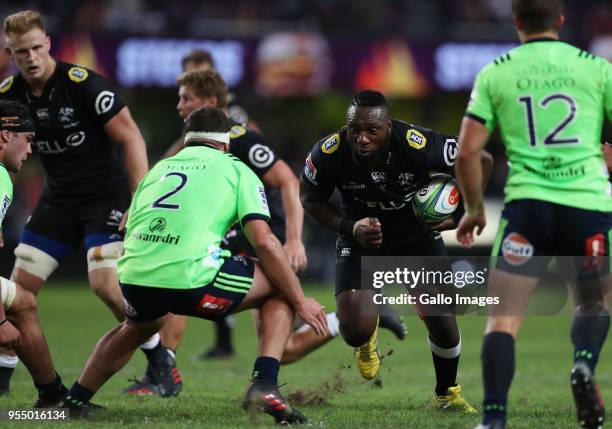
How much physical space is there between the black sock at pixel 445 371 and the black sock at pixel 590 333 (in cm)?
175

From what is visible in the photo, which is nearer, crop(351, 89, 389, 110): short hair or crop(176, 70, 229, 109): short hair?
crop(351, 89, 389, 110): short hair

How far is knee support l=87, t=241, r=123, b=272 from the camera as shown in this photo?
25.4 ft

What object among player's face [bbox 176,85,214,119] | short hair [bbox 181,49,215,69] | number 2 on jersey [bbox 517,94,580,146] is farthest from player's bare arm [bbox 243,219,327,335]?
short hair [bbox 181,49,215,69]

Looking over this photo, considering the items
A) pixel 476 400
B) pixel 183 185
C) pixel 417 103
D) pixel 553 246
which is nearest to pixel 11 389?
pixel 183 185

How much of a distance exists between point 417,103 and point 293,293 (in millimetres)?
19488

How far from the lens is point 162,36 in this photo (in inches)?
788

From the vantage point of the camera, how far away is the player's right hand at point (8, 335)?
607cm

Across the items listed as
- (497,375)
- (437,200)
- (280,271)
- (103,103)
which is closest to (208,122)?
(280,271)

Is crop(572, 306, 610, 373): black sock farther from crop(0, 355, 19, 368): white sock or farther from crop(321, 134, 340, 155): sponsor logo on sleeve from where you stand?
crop(0, 355, 19, 368): white sock

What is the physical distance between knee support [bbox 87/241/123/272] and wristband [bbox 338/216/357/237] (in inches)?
67.1

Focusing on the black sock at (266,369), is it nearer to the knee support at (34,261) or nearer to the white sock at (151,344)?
the white sock at (151,344)

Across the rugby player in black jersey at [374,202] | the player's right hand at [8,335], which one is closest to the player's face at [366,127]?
the rugby player in black jersey at [374,202]

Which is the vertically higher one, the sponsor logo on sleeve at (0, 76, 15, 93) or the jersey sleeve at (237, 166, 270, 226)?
the sponsor logo on sleeve at (0, 76, 15, 93)

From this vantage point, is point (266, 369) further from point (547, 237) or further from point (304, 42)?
point (304, 42)
